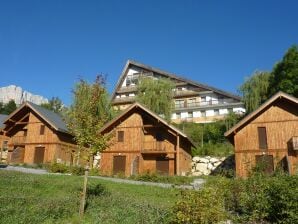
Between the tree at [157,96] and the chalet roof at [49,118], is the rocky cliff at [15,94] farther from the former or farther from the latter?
the chalet roof at [49,118]

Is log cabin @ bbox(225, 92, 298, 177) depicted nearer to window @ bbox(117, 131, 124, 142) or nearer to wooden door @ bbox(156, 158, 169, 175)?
wooden door @ bbox(156, 158, 169, 175)

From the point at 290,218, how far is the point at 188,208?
3515mm

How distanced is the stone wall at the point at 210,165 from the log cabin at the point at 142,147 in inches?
79.2

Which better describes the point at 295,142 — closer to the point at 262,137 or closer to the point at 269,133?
the point at 269,133

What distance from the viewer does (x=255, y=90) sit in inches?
1741

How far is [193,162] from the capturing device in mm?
35906

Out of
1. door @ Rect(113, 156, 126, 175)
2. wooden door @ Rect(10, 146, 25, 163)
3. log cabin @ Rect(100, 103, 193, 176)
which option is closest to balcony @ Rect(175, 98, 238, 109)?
log cabin @ Rect(100, 103, 193, 176)

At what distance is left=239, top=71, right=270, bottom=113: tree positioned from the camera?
4381cm

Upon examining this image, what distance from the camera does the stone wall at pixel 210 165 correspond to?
111ft

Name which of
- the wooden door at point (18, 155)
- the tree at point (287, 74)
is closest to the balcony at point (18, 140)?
the wooden door at point (18, 155)

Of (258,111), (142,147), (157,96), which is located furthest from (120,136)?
(157,96)

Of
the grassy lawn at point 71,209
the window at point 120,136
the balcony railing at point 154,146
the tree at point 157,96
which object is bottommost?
the grassy lawn at point 71,209

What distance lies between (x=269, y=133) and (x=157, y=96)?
69.3 ft

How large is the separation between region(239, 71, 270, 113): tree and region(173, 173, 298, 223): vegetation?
31.4 metres
